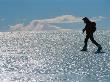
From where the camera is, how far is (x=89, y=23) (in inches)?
1724

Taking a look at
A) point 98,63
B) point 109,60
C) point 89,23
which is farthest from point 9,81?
point 89,23

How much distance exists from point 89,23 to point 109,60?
6611 millimetres

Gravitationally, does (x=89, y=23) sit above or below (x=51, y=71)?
above

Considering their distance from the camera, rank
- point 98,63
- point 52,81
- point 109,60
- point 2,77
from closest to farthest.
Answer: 1. point 52,81
2. point 2,77
3. point 98,63
4. point 109,60

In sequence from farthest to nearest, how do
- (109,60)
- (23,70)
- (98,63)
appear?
(109,60) → (98,63) → (23,70)

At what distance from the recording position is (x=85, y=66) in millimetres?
33531

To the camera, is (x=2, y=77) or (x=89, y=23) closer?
(x=2, y=77)

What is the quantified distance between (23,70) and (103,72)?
214 inches

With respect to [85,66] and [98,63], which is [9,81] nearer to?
[85,66]

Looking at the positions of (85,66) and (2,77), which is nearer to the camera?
(2,77)

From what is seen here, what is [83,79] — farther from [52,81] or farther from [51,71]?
[51,71]

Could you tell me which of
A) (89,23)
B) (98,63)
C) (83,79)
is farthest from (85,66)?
(89,23)

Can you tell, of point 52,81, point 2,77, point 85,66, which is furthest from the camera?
point 85,66

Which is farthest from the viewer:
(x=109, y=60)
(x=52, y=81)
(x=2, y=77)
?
(x=109, y=60)
